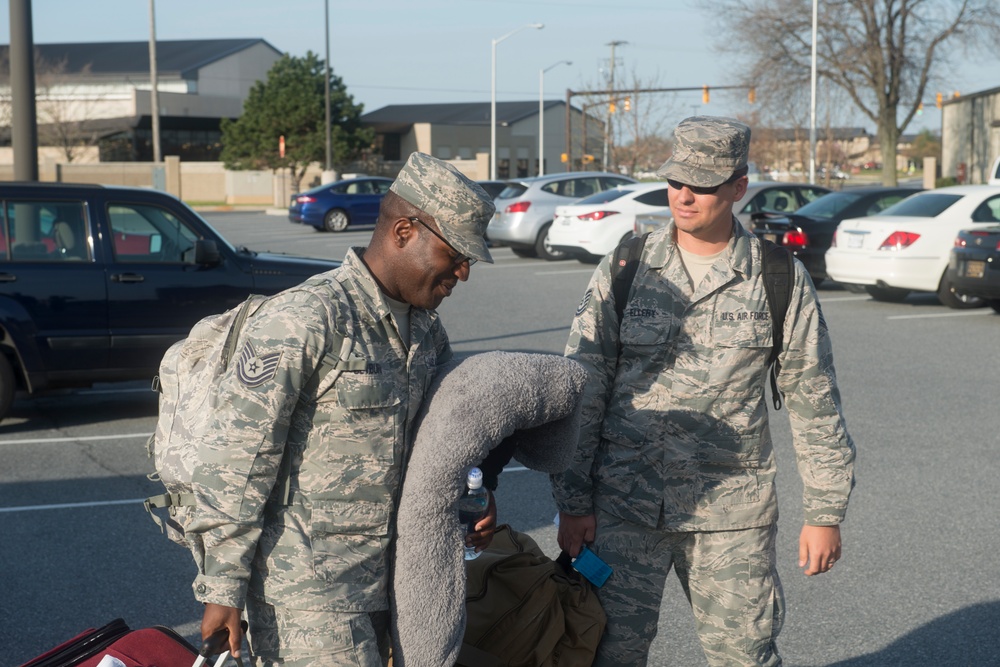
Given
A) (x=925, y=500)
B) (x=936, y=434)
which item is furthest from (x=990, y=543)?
(x=936, y=434)

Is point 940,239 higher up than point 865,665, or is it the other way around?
point 940,239

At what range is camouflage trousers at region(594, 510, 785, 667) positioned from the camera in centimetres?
315

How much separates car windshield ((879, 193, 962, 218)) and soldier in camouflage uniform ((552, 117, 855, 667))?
1262 centimetres

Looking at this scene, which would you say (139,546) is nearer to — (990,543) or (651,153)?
(990,543)

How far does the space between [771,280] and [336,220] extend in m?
29.6

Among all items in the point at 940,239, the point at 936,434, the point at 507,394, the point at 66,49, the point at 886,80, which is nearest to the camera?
the point at 507,394

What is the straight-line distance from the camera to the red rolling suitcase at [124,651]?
272cm

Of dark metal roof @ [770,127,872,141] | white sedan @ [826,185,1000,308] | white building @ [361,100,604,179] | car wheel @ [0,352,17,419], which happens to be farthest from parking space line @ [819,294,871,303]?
white building @ [361,100,604,179]

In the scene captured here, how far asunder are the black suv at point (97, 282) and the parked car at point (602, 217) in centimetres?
1128

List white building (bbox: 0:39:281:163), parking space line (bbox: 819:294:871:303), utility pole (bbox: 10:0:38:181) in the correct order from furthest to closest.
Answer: white building (bbox: 0:39:281:163), parking space line (bbox: 819:294:871:303), utility pole (bbox: 10:0:38:181)

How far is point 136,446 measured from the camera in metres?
7.86

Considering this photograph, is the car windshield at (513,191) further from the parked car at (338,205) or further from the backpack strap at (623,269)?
the backpack strap at (623,269)

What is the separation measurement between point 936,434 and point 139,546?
538cm

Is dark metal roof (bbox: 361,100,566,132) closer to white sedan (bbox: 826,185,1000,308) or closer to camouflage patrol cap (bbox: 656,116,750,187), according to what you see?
white sedan (bbox: 826,185,1000,308)
